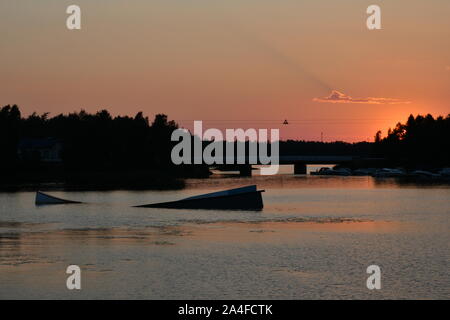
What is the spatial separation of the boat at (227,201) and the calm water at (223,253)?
1447mm

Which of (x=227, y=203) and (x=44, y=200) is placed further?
(x=44, y=200)

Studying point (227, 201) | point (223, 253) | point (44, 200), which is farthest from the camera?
point (44, 200)

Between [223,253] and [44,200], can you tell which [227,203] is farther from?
[223,253]

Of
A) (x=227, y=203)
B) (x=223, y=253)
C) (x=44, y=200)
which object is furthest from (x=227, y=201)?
(x=223, y=253)

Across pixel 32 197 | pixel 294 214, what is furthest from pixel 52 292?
pixel 32 197

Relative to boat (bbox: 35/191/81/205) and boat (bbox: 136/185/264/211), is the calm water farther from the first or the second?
boat (bbox: 35/191/81/205)

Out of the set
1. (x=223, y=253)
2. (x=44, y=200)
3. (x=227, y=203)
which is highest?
(x=227, y=203)

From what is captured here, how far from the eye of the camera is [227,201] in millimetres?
105000

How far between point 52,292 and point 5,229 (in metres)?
38.9

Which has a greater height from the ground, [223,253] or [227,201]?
[227,201]

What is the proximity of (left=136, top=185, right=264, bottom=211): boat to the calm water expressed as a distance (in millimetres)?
1447

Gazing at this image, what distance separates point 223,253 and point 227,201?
44.8 m

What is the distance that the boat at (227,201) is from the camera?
10400 centimetres
